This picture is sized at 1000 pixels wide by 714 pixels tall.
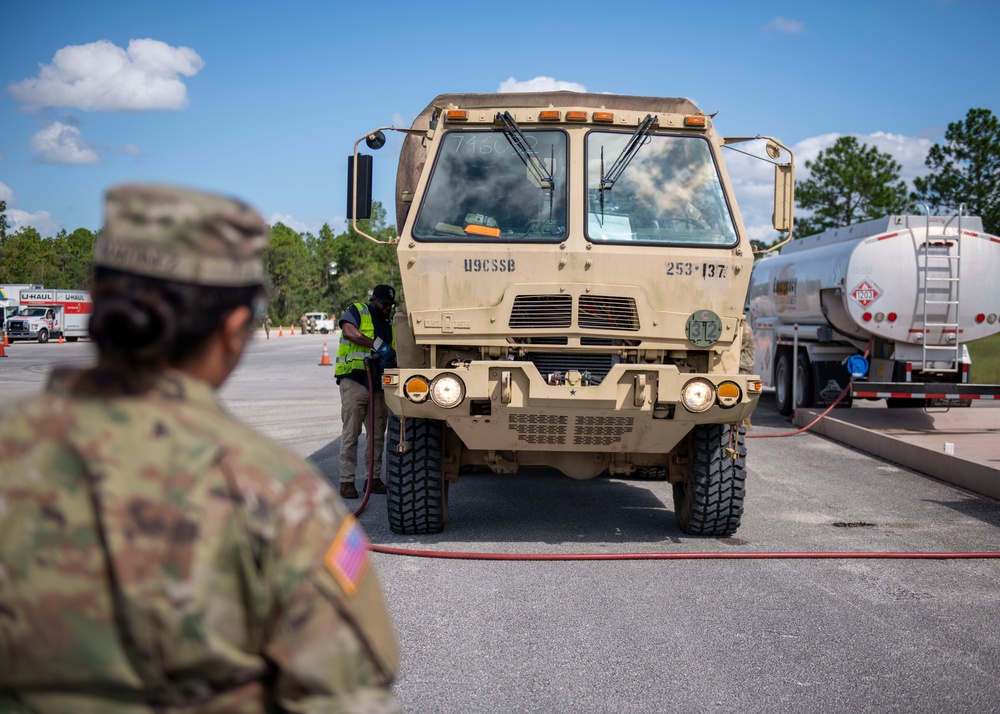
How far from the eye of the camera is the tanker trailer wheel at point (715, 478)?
755 centimetres

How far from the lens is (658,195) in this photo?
775 cm

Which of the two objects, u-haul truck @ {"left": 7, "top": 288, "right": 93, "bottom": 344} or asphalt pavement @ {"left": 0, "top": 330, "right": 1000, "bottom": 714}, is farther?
u-haul truck @ {"left": 7, "top": 288, "right": 93, "bottom": 344}

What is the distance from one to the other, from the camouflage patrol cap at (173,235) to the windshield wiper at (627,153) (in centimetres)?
622

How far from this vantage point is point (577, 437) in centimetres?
737

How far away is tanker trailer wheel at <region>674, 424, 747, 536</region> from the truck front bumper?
1.15 ft

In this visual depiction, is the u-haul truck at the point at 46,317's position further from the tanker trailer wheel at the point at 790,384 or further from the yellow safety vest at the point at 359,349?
the yellow safety vest at the point at 359,349

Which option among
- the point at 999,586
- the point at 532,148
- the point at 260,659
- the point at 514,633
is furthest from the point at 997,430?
the point at 260,659

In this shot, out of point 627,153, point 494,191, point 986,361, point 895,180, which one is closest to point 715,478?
point 627,153

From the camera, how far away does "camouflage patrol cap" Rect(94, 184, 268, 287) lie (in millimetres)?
1644

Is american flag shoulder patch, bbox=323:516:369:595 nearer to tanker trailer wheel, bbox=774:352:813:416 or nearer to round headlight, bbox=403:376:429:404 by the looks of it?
round headlight, bbox=403:376:429:404

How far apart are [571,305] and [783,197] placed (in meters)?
1.95

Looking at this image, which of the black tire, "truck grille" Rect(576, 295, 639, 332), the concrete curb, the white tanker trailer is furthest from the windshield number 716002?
the black tire

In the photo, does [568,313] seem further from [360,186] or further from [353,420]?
[353,420]

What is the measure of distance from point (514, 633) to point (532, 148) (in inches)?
150
